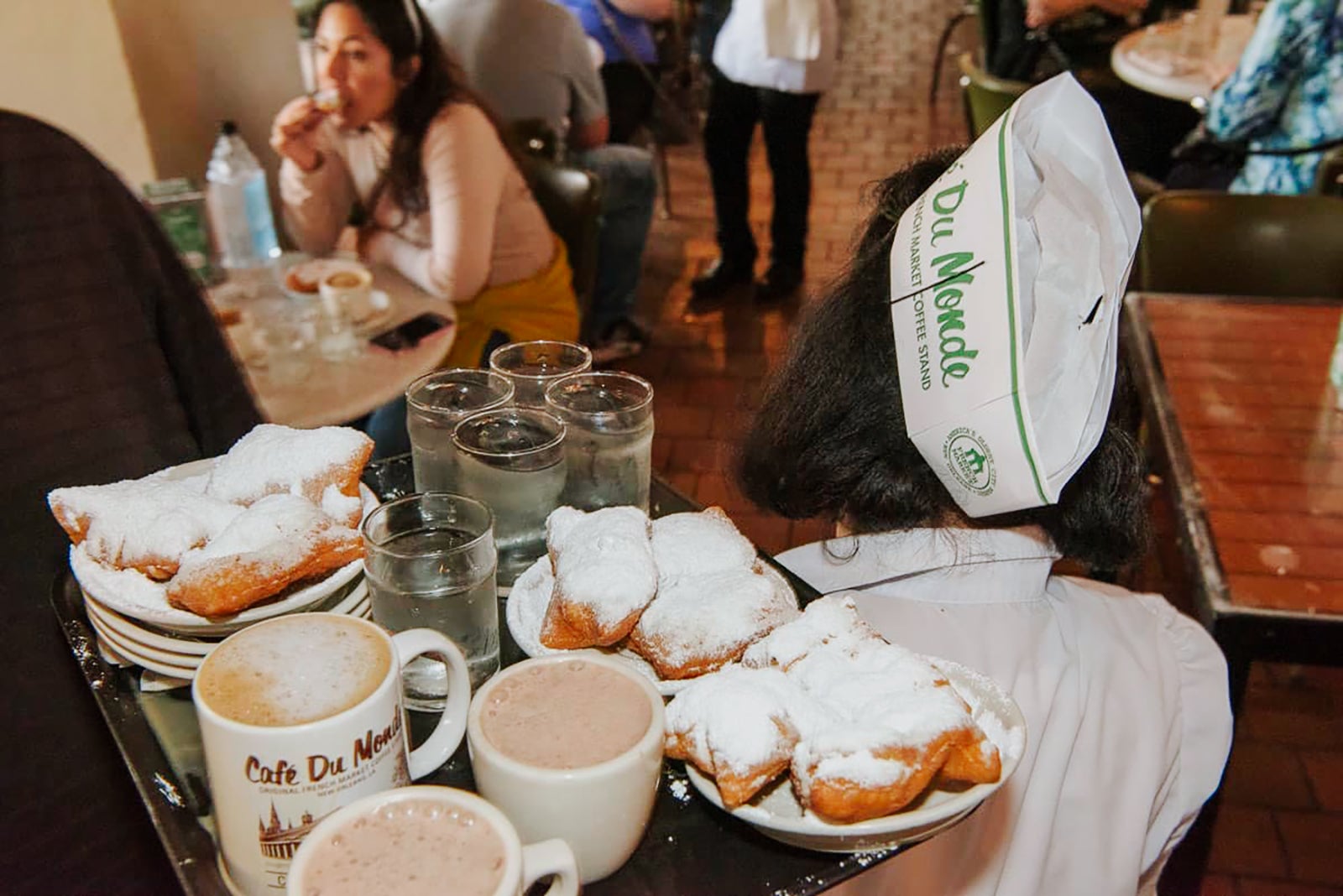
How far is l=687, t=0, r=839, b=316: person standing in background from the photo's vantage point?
12.6 feet

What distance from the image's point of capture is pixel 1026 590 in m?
1.19

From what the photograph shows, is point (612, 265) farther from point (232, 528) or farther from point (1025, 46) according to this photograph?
point (232, 528)

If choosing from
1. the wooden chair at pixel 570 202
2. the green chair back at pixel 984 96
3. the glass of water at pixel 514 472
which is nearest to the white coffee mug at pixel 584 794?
the glass of water at pixel 514 472

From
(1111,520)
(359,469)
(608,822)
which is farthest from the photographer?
(1111,520)

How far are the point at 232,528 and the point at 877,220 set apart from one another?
0.70m

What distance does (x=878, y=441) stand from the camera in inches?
45.0

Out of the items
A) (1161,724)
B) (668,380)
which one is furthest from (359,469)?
(668,380)

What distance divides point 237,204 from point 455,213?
1.48ft

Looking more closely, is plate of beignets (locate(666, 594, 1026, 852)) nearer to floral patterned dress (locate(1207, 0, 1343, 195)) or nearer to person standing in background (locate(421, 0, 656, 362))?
person standing in background (locate(421, 0, 656, 362))

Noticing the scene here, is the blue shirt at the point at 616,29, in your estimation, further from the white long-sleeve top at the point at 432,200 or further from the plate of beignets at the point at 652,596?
the plate of beignets at the point at 652,596

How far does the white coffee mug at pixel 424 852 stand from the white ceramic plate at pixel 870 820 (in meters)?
0.13

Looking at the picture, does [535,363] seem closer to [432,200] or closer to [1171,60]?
[432,200]

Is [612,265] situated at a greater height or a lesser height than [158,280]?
lesser

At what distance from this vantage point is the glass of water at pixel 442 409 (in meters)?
1.06
